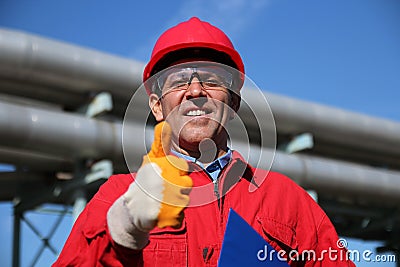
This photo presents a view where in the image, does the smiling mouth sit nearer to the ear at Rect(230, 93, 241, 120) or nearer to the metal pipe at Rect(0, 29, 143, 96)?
the ear at Rect(230, 93, 241, 120)

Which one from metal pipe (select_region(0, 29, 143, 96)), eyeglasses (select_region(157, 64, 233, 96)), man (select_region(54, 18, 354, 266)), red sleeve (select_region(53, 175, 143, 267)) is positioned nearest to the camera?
red sleeve (select_region(53, 175, 143, 267))

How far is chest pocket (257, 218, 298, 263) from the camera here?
203cm

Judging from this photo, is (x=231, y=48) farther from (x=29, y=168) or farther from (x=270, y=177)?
(x=29, y=168)

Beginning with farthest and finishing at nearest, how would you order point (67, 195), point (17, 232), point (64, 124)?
point (17, 232) → point (67, 195) → point (64, 124)

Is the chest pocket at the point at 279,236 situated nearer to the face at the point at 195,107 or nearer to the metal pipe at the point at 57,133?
the face at the point at 195,107

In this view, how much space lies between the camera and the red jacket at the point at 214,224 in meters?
1.77

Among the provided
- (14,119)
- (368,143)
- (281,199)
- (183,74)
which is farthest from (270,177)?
(368,143)

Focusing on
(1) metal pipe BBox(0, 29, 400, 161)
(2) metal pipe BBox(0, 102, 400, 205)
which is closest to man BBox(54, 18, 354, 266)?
(2) metal pipe BBox(0, 102, 400, 205)

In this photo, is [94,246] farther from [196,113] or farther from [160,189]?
[196,113]

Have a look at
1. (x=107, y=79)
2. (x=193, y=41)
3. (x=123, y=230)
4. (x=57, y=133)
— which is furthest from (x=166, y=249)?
(x=107, y=79)

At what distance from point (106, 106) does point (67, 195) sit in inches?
68.0

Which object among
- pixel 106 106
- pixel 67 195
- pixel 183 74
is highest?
pixel 106 106

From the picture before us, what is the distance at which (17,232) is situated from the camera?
31.6 feet

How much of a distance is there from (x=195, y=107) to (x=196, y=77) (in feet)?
0.38
